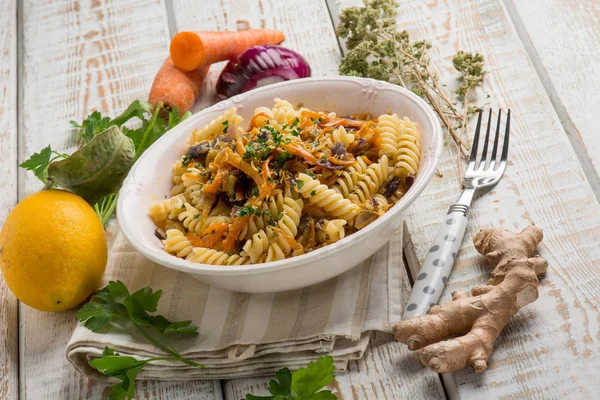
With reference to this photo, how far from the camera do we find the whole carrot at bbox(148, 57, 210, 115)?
3.49 m

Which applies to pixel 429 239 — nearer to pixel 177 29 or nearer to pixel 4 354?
pixel 4 354

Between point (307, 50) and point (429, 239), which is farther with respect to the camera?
point (307, 50)

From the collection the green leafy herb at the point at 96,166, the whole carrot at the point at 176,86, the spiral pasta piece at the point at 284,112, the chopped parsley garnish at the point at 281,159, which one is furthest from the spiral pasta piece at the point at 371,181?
the whole carrot at the point at 176,86

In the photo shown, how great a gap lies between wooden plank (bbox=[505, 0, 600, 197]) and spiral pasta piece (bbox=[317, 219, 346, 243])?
41.5 inches

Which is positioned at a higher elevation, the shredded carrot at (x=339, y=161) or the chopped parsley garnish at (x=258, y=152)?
the chopped parsley garnish at (x=258, y=152)

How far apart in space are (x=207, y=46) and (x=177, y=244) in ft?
4.38

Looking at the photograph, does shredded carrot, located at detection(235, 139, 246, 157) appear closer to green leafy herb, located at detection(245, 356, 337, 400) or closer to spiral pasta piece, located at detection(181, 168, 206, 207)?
spiral pasta piece, located at detection(181, 168, 206, 207)

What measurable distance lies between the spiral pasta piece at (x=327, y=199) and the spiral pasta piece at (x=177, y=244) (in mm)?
409

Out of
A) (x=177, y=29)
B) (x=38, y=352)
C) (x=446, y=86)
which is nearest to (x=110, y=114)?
(x=177, y=29)

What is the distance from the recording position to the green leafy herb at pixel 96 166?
2711mm

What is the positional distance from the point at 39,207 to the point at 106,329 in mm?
467

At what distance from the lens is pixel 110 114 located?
3.67m

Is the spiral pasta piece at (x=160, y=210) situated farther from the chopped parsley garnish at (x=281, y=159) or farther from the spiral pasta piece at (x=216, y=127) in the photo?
the chopped parsley garnish at (x=281, y=159)

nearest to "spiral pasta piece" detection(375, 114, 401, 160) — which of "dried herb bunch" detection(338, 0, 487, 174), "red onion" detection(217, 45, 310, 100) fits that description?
"dried herb bunch" detection(338, 0, 487, 174)
